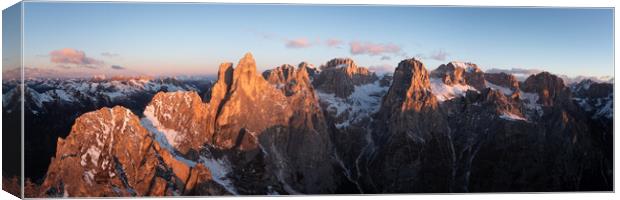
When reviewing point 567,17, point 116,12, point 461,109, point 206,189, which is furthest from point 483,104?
point 116,12

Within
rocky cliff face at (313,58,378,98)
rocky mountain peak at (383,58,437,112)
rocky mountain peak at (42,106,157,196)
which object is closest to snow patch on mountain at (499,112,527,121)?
rocky mountain peak at (383,58,437,112)

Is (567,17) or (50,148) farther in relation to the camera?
(567,17)

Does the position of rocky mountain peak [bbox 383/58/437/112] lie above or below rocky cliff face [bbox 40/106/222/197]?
above

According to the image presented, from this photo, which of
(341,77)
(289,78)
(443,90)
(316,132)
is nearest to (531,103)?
(443,90)

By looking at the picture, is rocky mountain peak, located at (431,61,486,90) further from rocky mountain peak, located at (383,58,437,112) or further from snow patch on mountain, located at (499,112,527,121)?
snow patch on mountain, located at (499,112,527,121)

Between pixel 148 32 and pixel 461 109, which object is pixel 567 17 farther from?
pixel 148 32

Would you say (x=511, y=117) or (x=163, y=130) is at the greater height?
(x=511, y=117)

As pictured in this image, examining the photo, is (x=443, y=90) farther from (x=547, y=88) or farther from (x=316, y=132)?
(x=316, y=132)

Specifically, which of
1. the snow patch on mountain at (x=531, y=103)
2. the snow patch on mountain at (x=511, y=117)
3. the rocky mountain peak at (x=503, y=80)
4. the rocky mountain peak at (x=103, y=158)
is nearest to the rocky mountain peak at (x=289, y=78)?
the rocky mountain peak at (x=103, y=158)

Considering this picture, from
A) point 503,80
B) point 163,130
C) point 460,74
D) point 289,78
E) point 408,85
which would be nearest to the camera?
point 163,130
